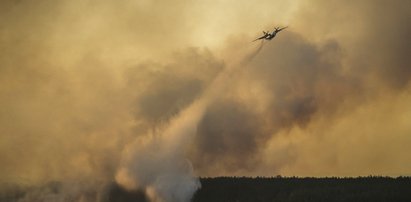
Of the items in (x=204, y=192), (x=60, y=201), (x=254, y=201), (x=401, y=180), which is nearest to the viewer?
(x=401, y=180)

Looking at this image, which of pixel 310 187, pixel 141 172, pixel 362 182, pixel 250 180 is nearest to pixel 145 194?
pixel 141 172

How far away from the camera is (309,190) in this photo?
162375mm

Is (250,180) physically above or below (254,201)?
above

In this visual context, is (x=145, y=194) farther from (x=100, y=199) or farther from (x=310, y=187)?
(x=310, y=187)

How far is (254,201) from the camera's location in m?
171

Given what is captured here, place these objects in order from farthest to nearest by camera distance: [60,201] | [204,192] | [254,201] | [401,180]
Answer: [204,192] < [60,201] < [254,201] < [401,180]

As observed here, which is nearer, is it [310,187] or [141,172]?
[310,187]

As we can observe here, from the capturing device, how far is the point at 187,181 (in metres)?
192

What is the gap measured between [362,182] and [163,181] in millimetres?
60435

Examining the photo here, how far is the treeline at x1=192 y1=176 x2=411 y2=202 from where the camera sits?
5714 inches

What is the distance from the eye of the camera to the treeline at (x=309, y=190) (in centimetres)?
14512

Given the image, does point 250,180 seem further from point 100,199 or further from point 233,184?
point 100,199

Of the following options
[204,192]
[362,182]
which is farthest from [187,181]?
[362,182]

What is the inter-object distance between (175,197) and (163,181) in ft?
21.4
